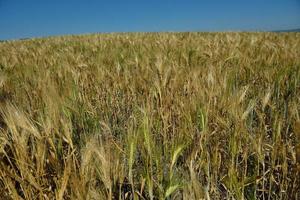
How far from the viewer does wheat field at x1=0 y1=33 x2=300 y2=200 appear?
0.90 metres

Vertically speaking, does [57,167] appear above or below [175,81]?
below

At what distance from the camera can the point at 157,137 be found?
54.4 inches

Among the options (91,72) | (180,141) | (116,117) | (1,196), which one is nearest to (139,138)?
(180,141)

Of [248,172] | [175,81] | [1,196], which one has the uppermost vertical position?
[175,81]

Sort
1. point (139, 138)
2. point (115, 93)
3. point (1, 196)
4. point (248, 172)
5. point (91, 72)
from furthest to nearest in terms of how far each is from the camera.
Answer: point (91, 72) → point (115, 93) → point (248, 172) → point (139, 138) → point (1, 196)

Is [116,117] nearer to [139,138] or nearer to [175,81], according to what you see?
[175,81]

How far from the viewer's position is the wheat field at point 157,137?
90cm

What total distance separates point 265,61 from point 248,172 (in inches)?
63.5

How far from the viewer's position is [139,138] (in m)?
1.14

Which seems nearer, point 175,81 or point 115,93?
point 175,81

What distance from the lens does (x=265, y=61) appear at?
2637 mm

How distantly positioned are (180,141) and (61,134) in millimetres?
427

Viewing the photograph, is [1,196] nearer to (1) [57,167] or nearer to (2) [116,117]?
(1) [57,167]

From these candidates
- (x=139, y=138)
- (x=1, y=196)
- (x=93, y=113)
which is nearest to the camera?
(x=1, y=196)
